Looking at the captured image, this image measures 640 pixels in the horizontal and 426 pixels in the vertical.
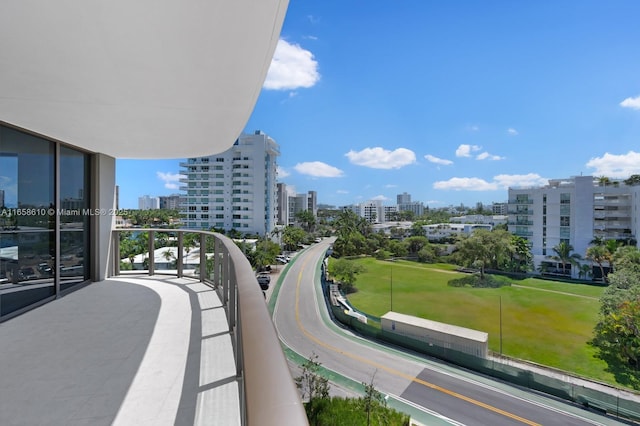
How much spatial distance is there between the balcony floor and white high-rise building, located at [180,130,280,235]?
4072 centimetres

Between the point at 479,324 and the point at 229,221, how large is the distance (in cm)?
3347

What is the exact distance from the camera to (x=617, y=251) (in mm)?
33125

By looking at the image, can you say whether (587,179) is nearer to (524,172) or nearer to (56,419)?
(56,419)

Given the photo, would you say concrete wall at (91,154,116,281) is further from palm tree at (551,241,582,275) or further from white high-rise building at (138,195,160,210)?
white high-rise building at (138,195,160,210)

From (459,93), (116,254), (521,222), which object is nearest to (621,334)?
(521,222)

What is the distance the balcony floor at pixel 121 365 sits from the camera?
1.67 m

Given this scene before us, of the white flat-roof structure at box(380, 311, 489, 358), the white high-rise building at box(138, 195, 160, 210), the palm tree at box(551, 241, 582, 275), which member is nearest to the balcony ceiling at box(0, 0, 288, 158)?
the white flat-roof structure at box(380, 311, 489, 358)

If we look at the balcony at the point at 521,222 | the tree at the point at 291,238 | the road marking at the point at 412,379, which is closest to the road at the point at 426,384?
the road marking at the point at 412,379

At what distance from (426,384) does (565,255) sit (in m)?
33.2

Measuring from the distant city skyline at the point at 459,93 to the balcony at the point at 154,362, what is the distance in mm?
24135

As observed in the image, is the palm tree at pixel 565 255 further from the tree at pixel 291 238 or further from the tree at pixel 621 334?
the tree at pixel 291 238

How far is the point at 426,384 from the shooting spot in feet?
56.1

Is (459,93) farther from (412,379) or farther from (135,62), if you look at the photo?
(135,62)

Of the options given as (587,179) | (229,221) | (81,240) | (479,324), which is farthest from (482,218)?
(81,240)
